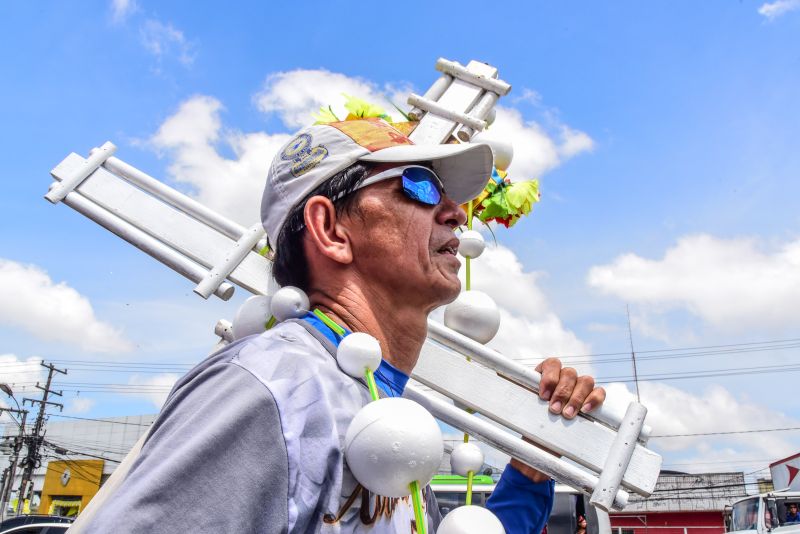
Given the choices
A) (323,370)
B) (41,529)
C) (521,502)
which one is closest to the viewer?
(323,370)

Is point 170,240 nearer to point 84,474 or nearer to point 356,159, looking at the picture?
point 356,159

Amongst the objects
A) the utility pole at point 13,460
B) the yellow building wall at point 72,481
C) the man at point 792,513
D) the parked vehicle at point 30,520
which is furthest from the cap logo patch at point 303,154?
the yellow building wall at point 72,481

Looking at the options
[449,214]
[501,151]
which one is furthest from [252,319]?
[501,151]

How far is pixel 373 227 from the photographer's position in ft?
5.71

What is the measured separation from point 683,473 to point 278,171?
120ft

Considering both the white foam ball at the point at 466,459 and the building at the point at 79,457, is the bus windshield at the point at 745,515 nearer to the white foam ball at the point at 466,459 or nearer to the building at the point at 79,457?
the white foam ball at the point at 466,459

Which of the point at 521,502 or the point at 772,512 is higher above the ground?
the point at 772,512

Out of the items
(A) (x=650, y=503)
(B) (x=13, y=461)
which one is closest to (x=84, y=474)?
(B) (x=13, y=461)

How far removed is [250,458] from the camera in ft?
3.60

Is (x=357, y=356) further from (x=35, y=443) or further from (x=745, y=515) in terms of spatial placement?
(x=35, y=443)

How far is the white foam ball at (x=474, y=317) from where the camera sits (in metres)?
2.19

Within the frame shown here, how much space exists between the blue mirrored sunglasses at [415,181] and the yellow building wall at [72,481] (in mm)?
32564

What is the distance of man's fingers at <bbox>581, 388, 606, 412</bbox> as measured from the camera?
1984 millimetres

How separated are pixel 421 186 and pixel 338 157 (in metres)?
0.24
